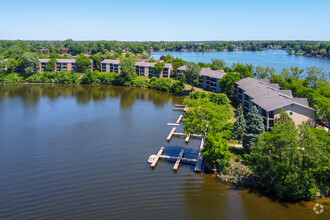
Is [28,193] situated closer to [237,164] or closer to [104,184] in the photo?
[104,184]

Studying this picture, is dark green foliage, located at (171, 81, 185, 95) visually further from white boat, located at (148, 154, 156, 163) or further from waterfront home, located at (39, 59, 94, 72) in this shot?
waterfront home, located at (39, 59, 94, 72)

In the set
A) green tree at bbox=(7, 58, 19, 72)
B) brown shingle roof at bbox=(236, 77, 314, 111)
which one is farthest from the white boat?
green tree at bbox=(7, 58, 19, 72)

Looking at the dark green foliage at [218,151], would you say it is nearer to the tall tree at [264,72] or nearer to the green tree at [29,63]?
the tall tree at [264,72]

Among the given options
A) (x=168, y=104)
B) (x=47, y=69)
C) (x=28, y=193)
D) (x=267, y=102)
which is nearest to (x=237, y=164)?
(x=267, y=102)

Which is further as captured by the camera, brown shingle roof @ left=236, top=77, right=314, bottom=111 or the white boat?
brown shingle roof @ left=236, top=77, right=314, bottom=111

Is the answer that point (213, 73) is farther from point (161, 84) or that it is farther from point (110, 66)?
point (110, 66)

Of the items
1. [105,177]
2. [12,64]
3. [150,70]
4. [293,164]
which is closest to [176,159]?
[105,177]
